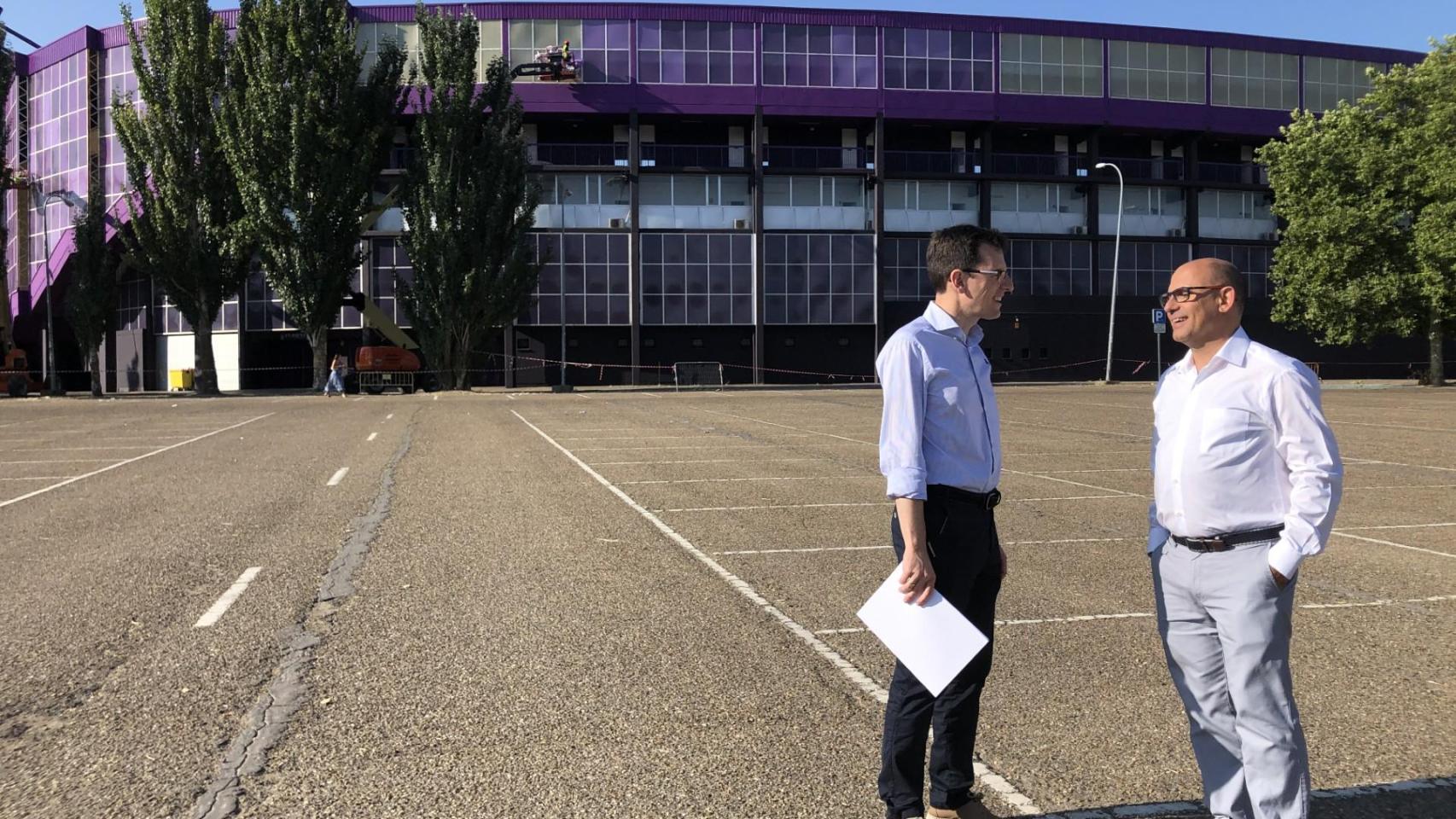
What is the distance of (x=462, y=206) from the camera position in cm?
4450

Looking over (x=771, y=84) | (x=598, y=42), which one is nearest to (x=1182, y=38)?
(x=771, y=84)

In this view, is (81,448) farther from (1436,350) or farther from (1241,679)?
(1436,350)

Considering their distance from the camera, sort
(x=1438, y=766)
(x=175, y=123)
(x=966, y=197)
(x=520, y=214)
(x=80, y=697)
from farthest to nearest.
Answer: (x=966, y=197)
(x=520, y=214)
(x=175, y=123)
(x=80, y=697)
(x=1438, y=766)

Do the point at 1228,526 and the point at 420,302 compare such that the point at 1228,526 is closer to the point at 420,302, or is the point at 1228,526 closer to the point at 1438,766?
the point at 1438,766

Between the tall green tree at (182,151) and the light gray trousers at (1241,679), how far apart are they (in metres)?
44.7

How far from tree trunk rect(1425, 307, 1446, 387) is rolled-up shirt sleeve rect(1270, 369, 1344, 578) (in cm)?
4331

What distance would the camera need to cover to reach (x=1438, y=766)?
3.85m

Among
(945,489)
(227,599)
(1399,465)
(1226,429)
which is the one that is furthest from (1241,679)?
(1399,465)

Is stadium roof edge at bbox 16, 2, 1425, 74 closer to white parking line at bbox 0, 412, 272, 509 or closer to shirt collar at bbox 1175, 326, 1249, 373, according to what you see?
white parking line at bbox 0, 412, 272, 509

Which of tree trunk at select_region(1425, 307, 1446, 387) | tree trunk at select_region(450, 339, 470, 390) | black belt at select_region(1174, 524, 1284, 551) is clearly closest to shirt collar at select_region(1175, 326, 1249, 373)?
black belt at select_region(1174, 524, 1284, 551)

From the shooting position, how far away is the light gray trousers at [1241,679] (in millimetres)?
3029

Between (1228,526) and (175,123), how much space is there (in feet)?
157

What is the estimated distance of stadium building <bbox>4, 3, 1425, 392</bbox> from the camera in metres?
52.8

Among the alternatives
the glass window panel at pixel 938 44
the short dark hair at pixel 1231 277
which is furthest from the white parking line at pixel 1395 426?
the glass window panel at pixel 938 44
